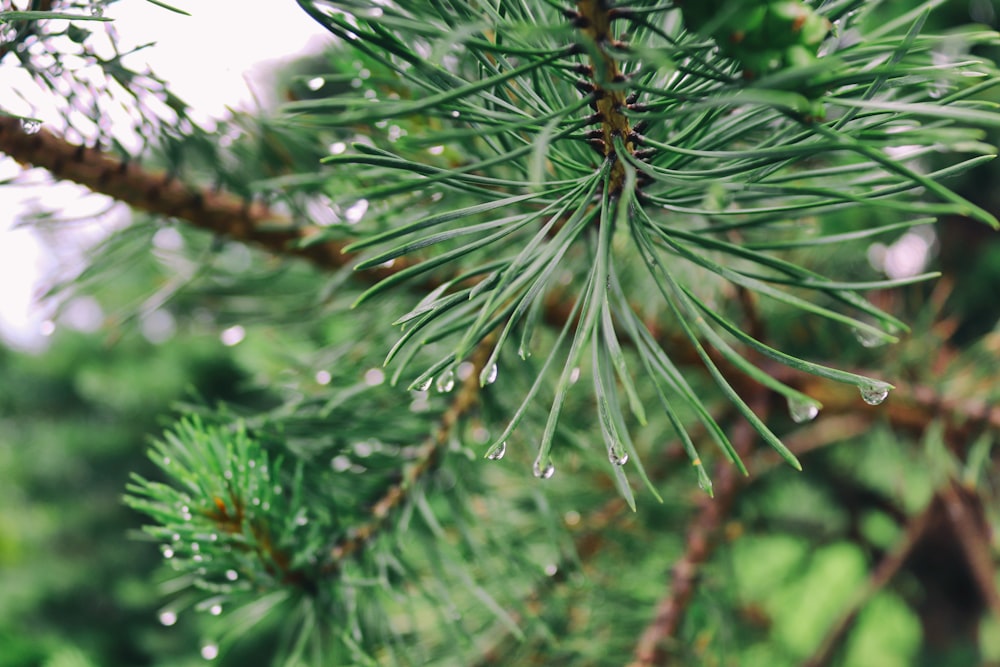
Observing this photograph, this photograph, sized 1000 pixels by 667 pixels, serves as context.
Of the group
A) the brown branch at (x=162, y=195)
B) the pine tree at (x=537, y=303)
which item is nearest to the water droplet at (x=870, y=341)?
the pine tree at (x=537, y=303)

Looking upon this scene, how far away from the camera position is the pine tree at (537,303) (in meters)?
0.23

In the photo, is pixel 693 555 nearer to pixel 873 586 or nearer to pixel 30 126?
pixel 873 586

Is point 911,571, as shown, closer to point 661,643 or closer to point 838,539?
point 838,539

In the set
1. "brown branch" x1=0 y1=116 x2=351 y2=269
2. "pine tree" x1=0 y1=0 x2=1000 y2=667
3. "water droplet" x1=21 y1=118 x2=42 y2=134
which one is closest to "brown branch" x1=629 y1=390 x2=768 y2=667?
"pine tree" x1=0 y1=0 x2=1000 y2=667

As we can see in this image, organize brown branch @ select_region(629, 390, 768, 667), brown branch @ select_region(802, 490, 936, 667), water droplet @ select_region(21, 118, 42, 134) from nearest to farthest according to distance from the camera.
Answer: water droplet @ select_region(21, 118, 42, 134), brown branch @ select_region(629, 390, 768, 667), brown branch @ select_region(802, 490, 936, 667)

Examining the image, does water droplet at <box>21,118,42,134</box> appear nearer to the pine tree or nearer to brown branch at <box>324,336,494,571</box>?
the pine tree

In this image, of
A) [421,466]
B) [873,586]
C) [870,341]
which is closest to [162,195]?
[421,466]

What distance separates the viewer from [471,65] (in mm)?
457

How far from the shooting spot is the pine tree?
23 centimetres

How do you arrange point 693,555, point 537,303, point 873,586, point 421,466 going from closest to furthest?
point 537,303, point 421,466, point 693,555, point 873,586

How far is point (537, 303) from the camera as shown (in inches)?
10.3

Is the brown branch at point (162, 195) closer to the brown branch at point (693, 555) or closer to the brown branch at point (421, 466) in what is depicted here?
the brown branch at point (421, 466)

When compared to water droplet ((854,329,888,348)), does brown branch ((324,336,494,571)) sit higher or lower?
lower

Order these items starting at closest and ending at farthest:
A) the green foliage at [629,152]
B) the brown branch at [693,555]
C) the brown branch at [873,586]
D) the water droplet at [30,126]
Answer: the green foliage at [629,152]
the water droplet at [30,126]
the brown branch at [693,555]
the brown branch at [873,586]
